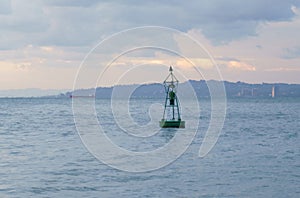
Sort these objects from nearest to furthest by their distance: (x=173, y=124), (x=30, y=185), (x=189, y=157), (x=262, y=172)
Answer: (x=30, y=185), (x=262, y=172), (x=189, y=157), (x=173, y=124)

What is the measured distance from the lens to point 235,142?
62.7 metres

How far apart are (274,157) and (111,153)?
534 inches

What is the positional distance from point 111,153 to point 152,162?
5910mm

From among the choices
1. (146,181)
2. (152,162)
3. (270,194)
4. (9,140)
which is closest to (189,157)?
(152,162)

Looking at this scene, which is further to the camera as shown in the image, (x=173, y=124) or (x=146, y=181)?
(x=173, y=124)

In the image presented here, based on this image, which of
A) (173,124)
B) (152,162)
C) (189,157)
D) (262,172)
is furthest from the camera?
(173,124)

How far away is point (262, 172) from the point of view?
39.2 meters

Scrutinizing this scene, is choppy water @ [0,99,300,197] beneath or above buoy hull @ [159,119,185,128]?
beneath

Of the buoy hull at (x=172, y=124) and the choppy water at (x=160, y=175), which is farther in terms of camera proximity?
the buoy hull at (x=172, y=124)

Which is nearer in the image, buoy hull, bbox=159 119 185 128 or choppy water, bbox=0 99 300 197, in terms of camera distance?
choppy water, bbox=0 99 300 197

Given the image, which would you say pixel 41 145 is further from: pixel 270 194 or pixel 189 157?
pixel 270 194

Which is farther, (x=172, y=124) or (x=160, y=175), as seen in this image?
(x=172, y=124)

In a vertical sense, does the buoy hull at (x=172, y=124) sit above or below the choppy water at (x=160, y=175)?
above

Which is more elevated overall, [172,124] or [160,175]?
[172,124]
